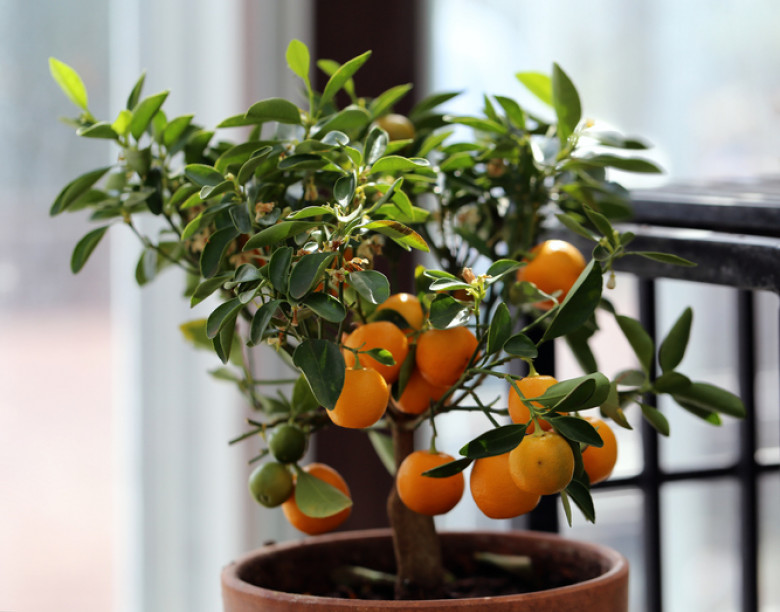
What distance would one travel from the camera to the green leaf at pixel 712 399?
A: 2.10 feet

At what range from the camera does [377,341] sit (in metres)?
0.57

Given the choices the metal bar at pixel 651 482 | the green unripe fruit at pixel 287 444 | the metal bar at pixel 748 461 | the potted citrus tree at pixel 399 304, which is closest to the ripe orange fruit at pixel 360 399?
the potted citrus tree at pixel 399 304

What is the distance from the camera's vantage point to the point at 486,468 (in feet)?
1.80

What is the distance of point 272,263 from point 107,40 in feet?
2.57

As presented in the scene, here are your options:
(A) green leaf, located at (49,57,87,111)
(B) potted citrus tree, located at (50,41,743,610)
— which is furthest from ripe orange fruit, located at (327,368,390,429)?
(A) green leaf, located at (49,57,87,111)

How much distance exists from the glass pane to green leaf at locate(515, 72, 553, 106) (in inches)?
25.2

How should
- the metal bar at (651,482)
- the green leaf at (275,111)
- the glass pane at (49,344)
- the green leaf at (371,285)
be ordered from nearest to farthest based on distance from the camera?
the green leaf at (371,285) → the green leaf at (275,111) → the metal bar at (651,482) → the glass pane at (49,344)

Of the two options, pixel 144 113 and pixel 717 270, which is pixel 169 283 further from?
pixel 717 270

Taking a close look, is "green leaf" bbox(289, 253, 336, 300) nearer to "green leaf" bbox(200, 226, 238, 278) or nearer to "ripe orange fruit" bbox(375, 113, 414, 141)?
"green leaf" bbox(200, 226, 238, 278)

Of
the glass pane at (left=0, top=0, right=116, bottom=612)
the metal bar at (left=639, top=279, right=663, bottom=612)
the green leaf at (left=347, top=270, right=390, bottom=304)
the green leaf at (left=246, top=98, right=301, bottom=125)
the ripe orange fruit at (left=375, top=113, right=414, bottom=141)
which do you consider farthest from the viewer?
the glass pane at (left=0, top=0, right=116, bottom=612)

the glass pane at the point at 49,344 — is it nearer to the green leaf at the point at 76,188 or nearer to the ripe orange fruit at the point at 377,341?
the green leaf at the point at 76,188

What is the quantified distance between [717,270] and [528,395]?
23 cm

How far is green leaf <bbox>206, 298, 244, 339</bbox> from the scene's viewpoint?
0.50 meters

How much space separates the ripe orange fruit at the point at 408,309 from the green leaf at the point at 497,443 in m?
0.12
